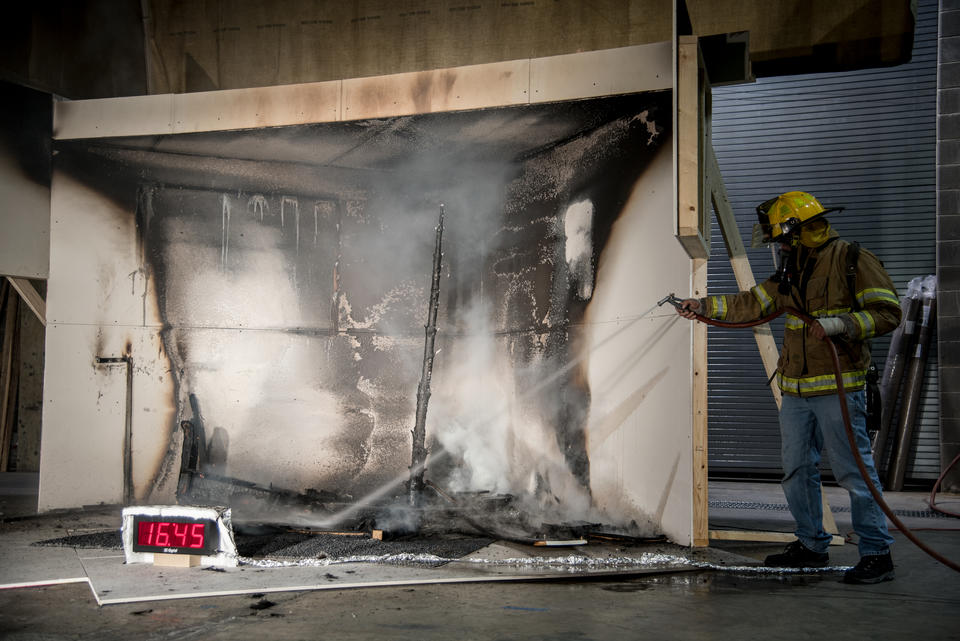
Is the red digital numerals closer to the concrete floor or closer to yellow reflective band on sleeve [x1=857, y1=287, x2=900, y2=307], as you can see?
the concrete floor

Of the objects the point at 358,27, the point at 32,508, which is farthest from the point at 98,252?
the point at 358,27

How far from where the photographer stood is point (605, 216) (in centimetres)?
508

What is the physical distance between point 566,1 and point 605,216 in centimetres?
162

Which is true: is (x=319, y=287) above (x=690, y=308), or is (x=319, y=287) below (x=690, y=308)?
above

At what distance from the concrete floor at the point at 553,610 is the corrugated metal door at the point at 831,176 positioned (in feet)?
13.3

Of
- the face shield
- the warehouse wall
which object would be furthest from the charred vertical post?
the warehouse wall

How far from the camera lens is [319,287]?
20.3 feet

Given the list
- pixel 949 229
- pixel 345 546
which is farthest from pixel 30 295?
pixel 949 229

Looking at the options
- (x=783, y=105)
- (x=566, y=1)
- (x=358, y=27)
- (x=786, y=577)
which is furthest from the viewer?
(x=783, y=105)

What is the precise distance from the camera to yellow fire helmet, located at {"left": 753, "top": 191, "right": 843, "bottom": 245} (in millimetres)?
4156

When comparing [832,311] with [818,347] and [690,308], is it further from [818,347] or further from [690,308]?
[690,308]

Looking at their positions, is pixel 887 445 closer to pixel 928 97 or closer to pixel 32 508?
pixel 928 97

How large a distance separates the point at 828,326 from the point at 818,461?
2.60 feet

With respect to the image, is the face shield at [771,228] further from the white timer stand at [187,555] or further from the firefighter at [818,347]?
the white timer stand at [187,555]
